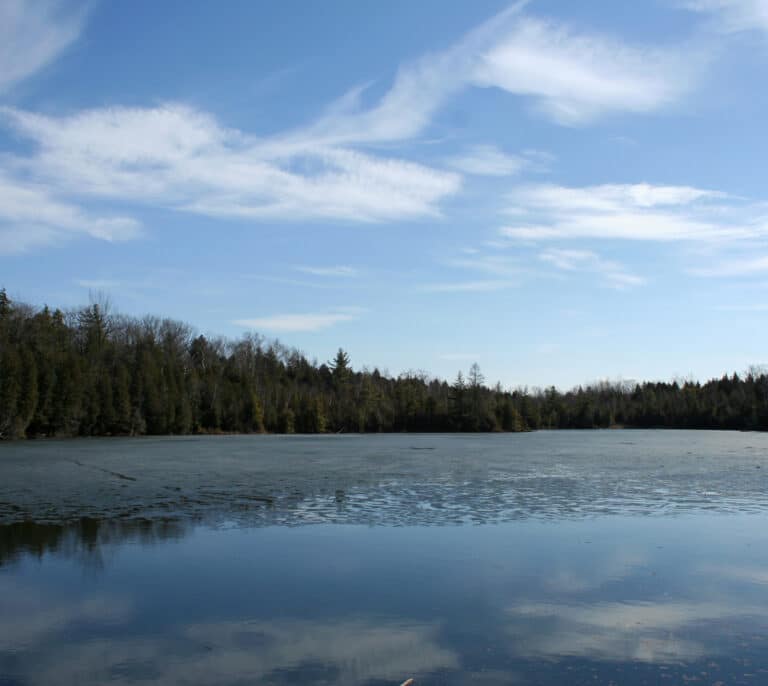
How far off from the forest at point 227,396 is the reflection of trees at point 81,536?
63.5 metres

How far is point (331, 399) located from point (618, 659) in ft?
421

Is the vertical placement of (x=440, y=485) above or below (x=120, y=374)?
below

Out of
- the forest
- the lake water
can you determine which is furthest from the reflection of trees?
the forest

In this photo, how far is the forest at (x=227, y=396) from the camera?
267 feet

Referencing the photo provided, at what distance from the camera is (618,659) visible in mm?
8383

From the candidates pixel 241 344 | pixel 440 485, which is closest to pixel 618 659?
pixel 440 485

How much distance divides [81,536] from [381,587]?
7.84m

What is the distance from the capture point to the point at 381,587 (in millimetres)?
11859

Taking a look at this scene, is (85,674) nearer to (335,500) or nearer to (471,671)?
(471,671)

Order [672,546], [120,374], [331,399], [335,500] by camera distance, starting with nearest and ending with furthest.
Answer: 1. [672,546]
2. [335,500]
3. [120,374]
4. [331,399]

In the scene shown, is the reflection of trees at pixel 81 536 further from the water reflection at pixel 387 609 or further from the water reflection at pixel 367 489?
the water reflection at pixel 367 489

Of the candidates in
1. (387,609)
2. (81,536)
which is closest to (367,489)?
(81,536)

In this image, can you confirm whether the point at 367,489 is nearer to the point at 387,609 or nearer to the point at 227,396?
the point at 387,609

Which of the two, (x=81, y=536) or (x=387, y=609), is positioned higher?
(x=81, y=536)
